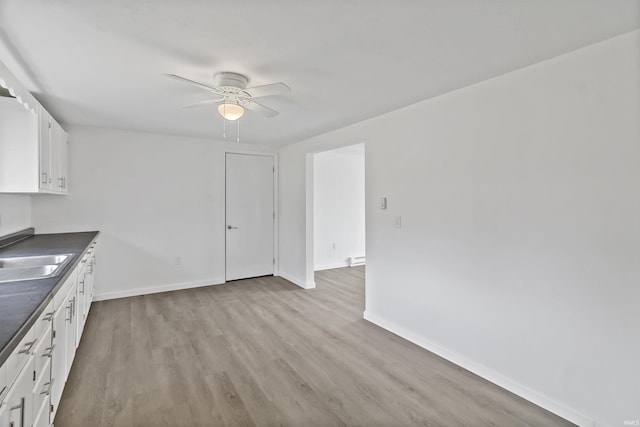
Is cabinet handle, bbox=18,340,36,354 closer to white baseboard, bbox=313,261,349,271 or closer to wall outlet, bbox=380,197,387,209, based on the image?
wall outlet, bbox=380,197,387,209

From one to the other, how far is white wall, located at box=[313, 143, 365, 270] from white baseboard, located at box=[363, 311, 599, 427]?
290 centimetres

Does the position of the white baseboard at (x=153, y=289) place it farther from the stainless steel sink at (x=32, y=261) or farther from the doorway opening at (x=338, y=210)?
the doorway opening at (x=338, y=210)

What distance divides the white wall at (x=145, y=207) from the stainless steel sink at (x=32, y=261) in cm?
178

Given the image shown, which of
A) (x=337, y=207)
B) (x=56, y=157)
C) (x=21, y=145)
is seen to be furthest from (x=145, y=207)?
(x=337, y=207)

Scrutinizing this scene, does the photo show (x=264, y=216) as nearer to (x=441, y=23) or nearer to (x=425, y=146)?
(x=425, y=146)

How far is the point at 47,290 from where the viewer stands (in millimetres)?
1571

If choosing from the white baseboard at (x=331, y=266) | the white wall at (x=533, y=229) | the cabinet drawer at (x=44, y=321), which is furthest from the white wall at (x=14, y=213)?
the white baseboard at (x=331, y=266)

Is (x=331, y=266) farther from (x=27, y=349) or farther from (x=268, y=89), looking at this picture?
(x=27, y=349)

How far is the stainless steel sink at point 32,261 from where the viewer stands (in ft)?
7.62

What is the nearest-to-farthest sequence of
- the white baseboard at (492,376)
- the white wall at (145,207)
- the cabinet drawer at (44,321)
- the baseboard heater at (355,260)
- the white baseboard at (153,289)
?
the cabinet drawer at (44,321)
the white baseboard at (492,376)
the white wall at (145,207)
the white baseboard at (153,289)
the baseboard heater at (355,260)

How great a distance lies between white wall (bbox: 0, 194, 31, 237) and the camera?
116 inches

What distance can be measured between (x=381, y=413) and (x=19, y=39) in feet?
10.5

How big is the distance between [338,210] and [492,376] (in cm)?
436

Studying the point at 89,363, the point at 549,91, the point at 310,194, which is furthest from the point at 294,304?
the point at 549,91
